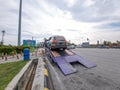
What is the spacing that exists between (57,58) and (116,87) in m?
7.47

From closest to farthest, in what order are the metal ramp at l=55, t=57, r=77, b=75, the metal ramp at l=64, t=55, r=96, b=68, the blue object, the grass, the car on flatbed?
1. the grass
2. the metal ramp at l=55, t=57, r=77, b=75
3. the metal ramp at l=64, t=55, r=96, b=68
4. the car on flatbed
5. the blue object

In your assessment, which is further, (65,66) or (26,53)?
(26,53)

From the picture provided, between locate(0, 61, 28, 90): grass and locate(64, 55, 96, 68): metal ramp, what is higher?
locate(64, 55, 96, 68): metal ramp

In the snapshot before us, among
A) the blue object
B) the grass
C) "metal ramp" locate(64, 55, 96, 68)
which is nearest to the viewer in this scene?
the grass

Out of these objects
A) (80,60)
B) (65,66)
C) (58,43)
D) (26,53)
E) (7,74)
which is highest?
(58,43)

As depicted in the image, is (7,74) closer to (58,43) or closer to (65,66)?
(65,66)

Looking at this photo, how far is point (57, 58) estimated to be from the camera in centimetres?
1284

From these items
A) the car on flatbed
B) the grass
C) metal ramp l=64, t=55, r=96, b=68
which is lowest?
the grass

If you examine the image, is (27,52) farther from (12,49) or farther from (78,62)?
(12,49)

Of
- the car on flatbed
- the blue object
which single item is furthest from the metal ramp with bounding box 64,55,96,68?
the blue object

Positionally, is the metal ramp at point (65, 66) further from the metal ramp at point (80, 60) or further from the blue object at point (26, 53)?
the blue object at point (26, 53)

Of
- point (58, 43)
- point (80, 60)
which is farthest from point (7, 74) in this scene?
point (58, 43)

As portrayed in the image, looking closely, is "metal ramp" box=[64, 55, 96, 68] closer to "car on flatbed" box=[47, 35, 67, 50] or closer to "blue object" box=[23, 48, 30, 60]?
"car on flatbed" box=[47, 35, 67, 50]

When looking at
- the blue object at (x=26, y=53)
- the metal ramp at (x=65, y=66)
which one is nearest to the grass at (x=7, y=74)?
the metal ramp at (x=65, y=66)
